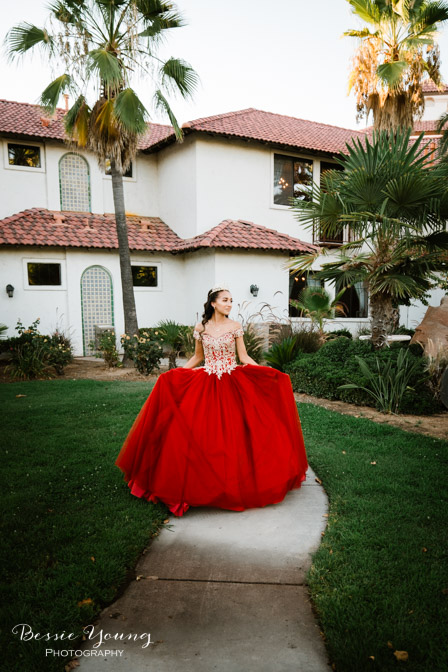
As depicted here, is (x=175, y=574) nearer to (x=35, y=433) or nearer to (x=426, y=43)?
(x=35, y=433)

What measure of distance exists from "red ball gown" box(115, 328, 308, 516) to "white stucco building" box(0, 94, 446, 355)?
9813 millimetres

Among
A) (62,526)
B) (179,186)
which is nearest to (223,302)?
(62,526)

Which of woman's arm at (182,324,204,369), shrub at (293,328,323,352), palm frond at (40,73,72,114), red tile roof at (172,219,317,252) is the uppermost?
palm frond at (40,73,72,114)

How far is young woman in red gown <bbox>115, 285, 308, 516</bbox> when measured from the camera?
3.80 m

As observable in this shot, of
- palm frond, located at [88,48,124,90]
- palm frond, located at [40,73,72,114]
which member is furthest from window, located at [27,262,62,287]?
palm frond, located at [88,48,124,90]

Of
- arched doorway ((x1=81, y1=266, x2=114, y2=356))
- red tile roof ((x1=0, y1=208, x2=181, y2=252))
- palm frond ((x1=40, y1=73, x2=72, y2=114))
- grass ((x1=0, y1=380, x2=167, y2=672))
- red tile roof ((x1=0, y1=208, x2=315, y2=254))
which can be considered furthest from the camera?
arched doorway ((x1=81, y1=266, x2=114, y2=356))

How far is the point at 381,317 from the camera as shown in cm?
870

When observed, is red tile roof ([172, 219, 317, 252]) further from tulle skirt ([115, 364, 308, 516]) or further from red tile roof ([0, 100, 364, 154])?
tulle skirt ([115, 364, 308, 516])

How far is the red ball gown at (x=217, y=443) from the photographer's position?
3.80 metres

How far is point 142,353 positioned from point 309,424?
5.55 meters

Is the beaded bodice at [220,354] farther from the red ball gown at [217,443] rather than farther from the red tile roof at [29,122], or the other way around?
the red tile roof at [29,122]

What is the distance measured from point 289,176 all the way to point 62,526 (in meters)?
16.4

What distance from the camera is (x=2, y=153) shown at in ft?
50.3

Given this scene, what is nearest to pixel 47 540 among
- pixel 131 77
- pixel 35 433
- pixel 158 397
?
pixel 158 397
